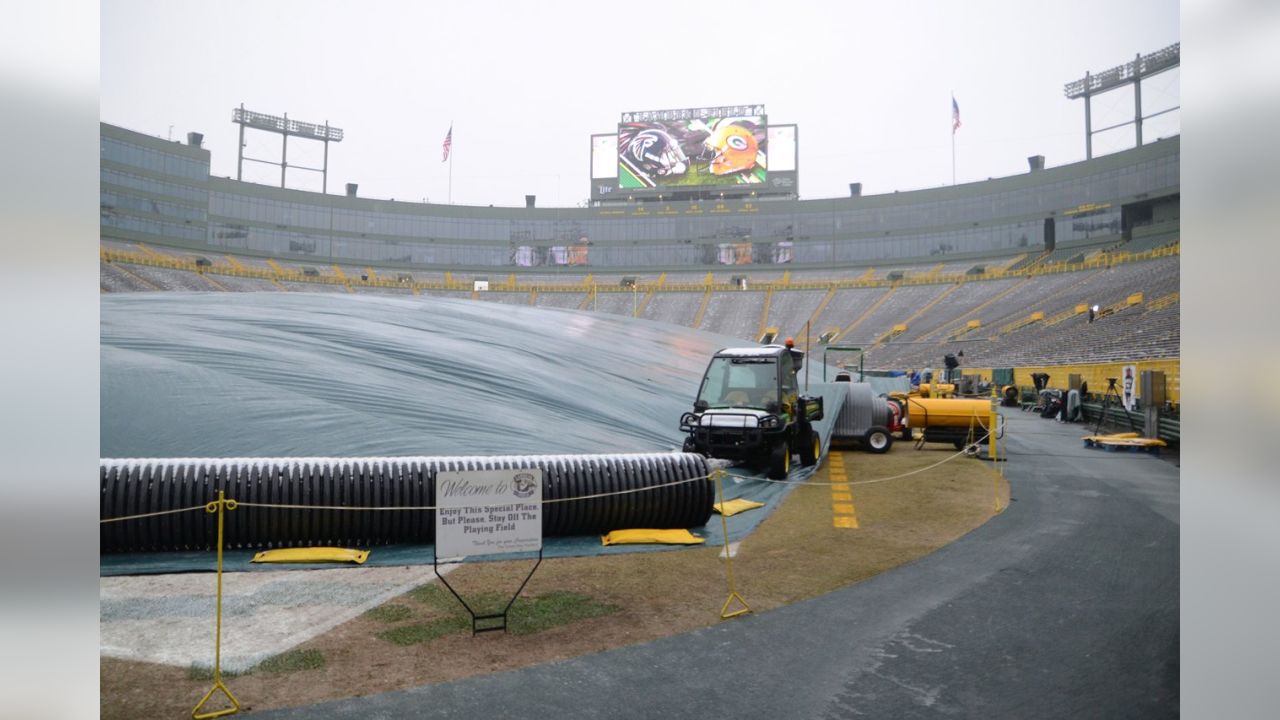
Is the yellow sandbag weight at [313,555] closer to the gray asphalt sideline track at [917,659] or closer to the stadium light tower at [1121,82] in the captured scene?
the gray asphalt sideline track at [917,659]

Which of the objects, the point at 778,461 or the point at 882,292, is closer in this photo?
the point at 778,461

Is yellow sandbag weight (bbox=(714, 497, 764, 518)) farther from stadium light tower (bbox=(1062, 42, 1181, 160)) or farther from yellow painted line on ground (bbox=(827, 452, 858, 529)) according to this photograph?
stadium light tower (bbox=(1062, 42, 1181, 160))

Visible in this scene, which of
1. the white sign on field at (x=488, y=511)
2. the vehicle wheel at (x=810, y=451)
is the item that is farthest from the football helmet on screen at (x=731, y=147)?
the white sign on field at (x=488, y=511)

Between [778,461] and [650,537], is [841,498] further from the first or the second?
[650,537]

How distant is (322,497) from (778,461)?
706 cm

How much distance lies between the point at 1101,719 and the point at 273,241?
74.1 m

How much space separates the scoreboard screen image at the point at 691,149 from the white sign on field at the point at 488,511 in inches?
2629

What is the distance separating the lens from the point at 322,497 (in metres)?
7.79

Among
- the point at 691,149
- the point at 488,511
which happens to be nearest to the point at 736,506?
the point at 488,511

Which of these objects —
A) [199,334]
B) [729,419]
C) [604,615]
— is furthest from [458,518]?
[199,334]

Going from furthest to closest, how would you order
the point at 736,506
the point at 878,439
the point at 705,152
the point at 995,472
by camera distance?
1. the point at 705,152
2. the point at 878,439
3. the point at 995,472
4. the point at 736,506

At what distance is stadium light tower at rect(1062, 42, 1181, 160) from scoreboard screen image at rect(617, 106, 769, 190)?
88.8 feet

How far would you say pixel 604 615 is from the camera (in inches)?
243
